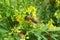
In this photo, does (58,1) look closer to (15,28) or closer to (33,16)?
(33,16)

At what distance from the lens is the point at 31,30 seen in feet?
5.27

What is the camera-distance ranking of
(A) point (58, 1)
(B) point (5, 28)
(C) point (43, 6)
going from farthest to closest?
(C) point (43, 6) < (A) point (58, 1) < (B) point (5, 28)

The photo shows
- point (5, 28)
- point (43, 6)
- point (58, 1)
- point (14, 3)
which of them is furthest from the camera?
point (43, 6)

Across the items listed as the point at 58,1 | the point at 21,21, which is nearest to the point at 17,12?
the point at 21,21

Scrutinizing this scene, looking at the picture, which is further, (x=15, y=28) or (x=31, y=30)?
(x=31, y=30)

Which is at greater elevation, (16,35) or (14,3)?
(14,3)

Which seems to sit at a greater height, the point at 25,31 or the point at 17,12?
the point at 17,12

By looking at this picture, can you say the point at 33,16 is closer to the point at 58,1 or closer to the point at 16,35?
the point at 16,35

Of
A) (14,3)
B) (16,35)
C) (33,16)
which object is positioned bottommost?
(16,35)

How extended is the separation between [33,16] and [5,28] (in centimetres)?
25

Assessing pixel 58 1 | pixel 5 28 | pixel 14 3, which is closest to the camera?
pixel 5 28

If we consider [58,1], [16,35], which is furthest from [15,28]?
[58,1]

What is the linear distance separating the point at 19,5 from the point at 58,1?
21.8 inches

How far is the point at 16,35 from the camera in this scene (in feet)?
4.94
